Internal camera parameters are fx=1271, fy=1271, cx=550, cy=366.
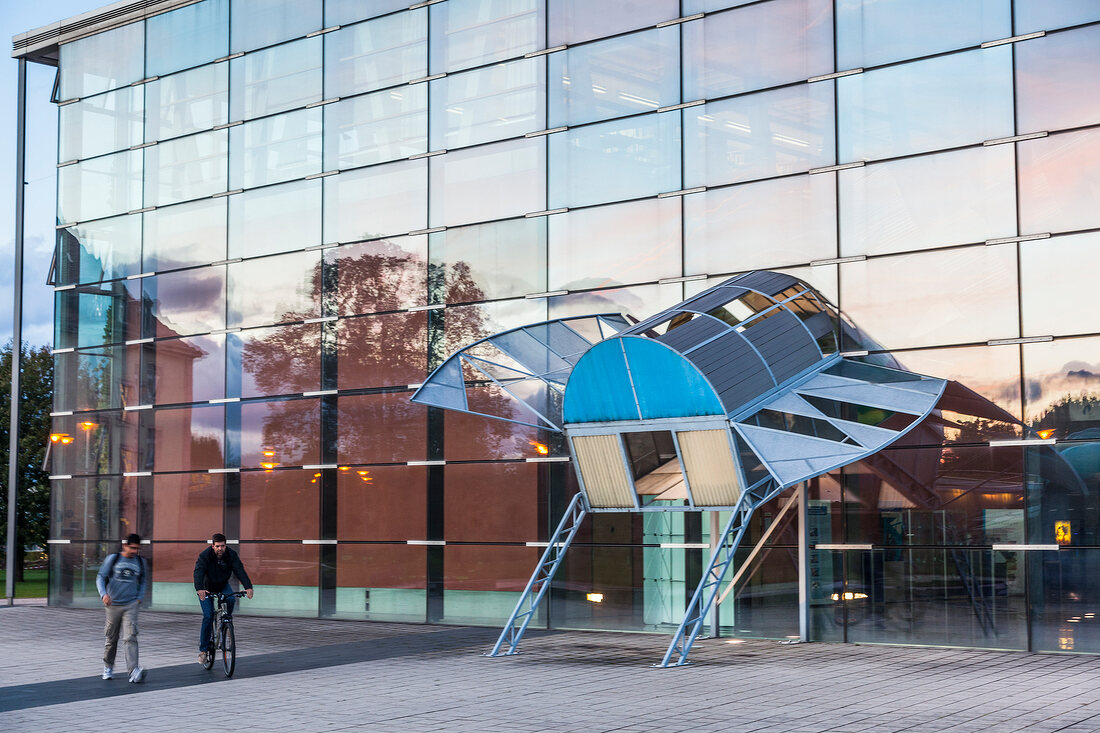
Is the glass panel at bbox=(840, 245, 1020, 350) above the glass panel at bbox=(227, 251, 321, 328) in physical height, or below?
below

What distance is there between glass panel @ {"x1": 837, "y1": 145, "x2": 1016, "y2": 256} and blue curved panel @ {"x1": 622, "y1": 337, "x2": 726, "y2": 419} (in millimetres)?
3841

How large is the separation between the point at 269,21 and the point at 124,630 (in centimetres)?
1477

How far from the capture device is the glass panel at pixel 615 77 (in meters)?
19.9

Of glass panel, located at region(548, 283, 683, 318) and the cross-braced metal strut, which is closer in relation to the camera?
the cross-braced metal strut

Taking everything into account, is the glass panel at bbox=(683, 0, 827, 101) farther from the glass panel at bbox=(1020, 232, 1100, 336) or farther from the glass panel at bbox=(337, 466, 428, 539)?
the glass panel at bbox=(337, 466, 428, 539)

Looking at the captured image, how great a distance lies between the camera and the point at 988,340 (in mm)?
16719

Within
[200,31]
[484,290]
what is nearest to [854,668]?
[484,290]

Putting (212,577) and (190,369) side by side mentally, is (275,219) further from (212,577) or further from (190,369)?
(212,577)

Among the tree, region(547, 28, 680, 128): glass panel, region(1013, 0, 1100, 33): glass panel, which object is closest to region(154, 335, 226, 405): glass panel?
region(547, 28, 680, 128): glass panel

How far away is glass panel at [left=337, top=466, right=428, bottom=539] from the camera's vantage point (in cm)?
2209

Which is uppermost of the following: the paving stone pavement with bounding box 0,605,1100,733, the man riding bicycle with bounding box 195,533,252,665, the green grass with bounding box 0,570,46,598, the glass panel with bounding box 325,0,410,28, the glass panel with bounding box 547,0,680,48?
the glass panel with bounding box 325,0,410,28

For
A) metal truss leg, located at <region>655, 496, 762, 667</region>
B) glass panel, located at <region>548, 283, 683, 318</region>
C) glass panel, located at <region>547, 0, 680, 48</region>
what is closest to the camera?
metal truss leg, located at <region>655, 496, 762, 667</region>

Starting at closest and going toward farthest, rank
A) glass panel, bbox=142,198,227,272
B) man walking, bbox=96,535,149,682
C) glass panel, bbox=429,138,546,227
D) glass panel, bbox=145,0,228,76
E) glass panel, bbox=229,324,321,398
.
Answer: man walking, bbox=96,535,149,682
glass panel, bbox=429,138,546,227
glass panel, bbox=229,324,321,398
glass panel, bbox=142,198,227,272
glass panel, bbox=145,0,228,76

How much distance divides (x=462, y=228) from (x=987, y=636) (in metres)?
10.9
